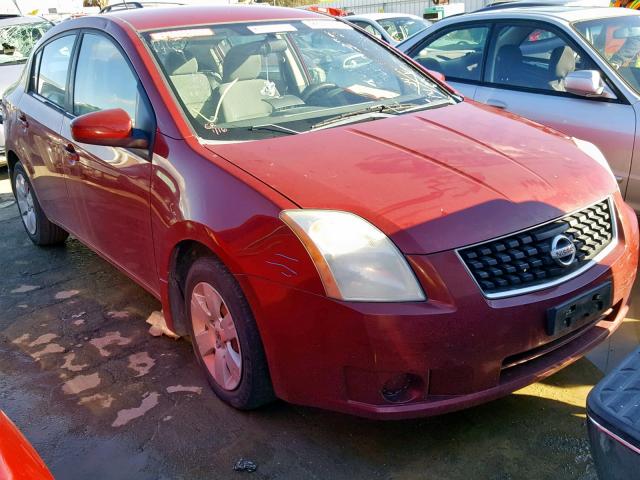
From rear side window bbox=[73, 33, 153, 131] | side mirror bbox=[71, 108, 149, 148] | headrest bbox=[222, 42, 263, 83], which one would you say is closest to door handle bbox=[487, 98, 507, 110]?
headrest bbox=[222, 42, 263, 83]

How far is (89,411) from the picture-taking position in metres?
3.02

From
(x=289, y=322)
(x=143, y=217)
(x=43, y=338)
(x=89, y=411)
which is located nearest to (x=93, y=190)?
(x=143, y=217)

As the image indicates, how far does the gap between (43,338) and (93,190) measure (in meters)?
0.89

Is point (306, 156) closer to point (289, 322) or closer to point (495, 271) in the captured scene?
point (289, 322)

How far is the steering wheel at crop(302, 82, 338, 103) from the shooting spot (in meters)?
3.47

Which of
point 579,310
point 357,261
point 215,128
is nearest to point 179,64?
point 215,128

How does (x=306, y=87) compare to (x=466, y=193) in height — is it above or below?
above

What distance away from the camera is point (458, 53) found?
5309mm

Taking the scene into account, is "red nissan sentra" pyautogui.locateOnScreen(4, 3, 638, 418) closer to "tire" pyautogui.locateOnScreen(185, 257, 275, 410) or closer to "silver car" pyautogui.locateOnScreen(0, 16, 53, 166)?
"tire" pyautogui.locateOnScreen(185, 257, 275, 410)

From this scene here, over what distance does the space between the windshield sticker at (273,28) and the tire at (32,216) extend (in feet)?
7.20

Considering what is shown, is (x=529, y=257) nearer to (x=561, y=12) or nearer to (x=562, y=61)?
(x=562, y=61)

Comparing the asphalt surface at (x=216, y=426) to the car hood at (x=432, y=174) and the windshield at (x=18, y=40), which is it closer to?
the car hood at (x=432, y=174)

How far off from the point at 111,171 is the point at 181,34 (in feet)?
2.61

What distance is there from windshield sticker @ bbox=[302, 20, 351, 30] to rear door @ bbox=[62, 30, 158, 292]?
3.71 ft
